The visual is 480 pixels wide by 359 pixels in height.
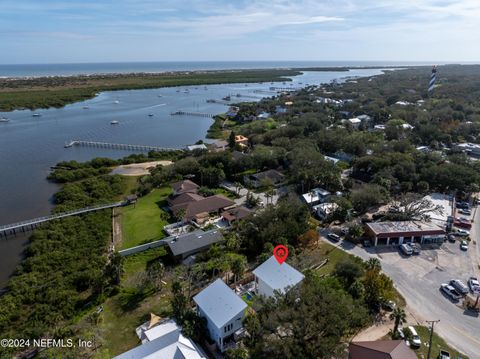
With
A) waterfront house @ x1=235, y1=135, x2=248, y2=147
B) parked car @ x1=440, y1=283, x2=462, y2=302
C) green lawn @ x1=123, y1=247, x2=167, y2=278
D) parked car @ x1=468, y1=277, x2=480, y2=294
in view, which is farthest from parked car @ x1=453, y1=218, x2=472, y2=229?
A: waterfront house @ x1=235, y1=135, x2=248, y2=147

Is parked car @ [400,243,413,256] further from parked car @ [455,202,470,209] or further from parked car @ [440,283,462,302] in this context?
parked car @ [455,202,470,209]

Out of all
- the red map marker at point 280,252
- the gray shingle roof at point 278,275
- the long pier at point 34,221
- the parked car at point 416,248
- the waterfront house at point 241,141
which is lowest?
the parked car at point 416,248

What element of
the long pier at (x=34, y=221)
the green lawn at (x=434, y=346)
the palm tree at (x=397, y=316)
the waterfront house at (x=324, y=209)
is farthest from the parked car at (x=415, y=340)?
the long pier at (x=34, y=221)

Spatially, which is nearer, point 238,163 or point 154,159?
point 238,163

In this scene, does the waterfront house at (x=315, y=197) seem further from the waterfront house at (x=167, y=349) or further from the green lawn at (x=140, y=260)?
the waterfront house at (x=167, y=349)

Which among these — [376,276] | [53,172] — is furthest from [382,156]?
[53,172]

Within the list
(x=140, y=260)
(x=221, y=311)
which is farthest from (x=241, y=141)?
(x=221, y=311)

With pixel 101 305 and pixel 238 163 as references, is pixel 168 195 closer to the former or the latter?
pixel 238 163
